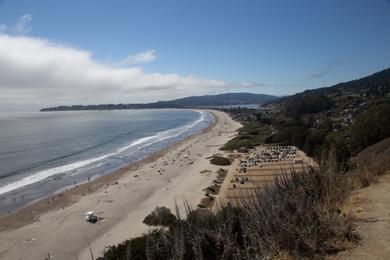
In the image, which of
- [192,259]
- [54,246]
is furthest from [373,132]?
[192,259]

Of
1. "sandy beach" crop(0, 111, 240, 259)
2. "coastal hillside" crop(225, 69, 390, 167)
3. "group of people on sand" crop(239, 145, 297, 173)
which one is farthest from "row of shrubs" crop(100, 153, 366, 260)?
"group of people on sand" crop(239, 145, 297, 173)

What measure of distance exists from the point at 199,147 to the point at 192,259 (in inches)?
2284

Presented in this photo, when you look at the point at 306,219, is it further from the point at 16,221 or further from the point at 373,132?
the point at 373,132

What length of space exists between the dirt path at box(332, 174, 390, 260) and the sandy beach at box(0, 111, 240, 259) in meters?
7.11

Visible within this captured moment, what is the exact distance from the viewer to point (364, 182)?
8859 mm

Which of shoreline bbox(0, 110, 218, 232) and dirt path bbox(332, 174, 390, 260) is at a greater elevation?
dirt path bbox(332, 174, 390, 260)

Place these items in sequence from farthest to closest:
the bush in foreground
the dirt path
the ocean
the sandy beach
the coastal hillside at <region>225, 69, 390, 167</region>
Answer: the ocean
the coastal hillside at <region>225, 69, 390, 167</region>
the sandy beach
the bush in foreground
the dirt path

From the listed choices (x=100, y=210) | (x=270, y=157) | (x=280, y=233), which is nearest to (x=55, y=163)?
(x=100, y=210)

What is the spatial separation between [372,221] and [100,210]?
24.9 m

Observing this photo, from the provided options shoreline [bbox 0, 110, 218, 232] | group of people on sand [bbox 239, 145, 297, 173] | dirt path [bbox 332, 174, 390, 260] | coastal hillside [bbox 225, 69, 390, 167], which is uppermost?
dirt path [bbox 332, 174, 390, 260]

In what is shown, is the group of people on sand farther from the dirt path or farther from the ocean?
the dirt path

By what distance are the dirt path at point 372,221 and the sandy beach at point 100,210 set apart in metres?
7.11

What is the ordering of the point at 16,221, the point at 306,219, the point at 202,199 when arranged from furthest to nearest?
the point at 202,199 → the point at 16,221 → the point at 306,219

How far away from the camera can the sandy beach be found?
70.7 feet
